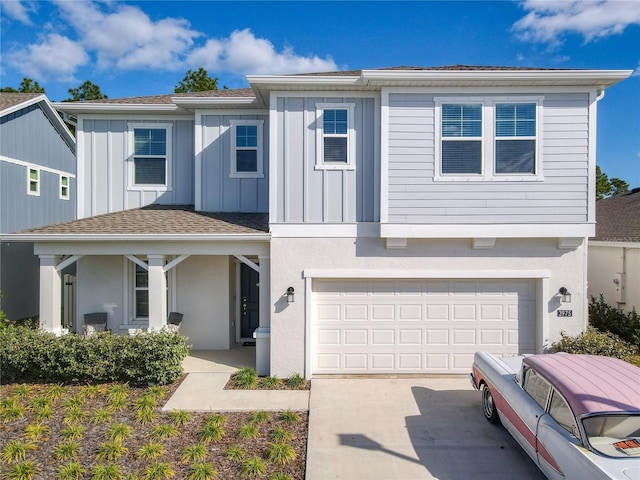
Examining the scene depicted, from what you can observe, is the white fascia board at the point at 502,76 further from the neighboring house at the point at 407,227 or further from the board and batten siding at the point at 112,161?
the board and batten siding at the point at 112,161

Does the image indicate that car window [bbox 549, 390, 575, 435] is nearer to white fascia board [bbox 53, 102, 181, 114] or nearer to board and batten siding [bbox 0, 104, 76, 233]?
white fascia board [bbox 53, 102, 181, 114]

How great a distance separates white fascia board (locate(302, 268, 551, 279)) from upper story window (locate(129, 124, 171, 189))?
17.1 feet

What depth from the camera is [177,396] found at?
6953 millimetres

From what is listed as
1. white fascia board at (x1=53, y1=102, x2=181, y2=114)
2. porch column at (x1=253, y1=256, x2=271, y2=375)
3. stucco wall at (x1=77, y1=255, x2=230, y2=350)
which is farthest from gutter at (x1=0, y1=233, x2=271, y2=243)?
white fascia board at (x1=53, y1=102, x2=181, y2=114)

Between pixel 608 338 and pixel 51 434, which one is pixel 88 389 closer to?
pixel 51 434

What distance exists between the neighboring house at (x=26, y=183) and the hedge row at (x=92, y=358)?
203 inches

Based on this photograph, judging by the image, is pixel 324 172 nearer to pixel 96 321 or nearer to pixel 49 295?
pixel 49 295

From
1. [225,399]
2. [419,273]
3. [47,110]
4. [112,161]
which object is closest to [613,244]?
[419,273]

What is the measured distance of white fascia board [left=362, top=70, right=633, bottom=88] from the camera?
23.4ft

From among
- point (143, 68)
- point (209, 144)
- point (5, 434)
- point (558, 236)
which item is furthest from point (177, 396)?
point (143, 68)

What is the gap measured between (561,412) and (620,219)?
1144 cm

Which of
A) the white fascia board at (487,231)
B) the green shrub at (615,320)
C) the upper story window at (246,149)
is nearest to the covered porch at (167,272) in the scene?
the upper story window at (246,149)

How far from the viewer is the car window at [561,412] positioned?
4.04 metres

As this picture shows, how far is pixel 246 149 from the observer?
378 inches
